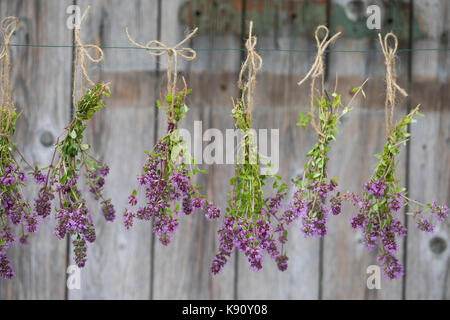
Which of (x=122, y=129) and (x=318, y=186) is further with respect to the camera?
(x=122, y=129)

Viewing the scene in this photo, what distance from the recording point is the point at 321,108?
1.25 m

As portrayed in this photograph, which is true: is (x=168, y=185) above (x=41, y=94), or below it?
below

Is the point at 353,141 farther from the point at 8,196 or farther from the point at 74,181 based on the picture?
the point at 8,196

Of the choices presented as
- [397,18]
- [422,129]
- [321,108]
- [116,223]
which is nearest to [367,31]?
[397,18]

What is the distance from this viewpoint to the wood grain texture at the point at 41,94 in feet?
5.25

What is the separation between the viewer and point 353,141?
5.25 ft

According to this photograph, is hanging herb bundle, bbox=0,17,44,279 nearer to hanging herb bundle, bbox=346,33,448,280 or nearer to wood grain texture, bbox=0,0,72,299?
wood grain texture, bbox=0,0,72,299

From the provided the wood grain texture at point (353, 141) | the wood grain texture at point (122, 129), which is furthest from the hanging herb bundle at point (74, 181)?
the wood grain texture at point (353, 141)

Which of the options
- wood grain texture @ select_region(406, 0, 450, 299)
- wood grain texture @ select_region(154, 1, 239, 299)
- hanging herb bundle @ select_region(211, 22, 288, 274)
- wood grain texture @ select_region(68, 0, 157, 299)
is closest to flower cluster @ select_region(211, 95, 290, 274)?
hanging herb bundle @ select_region(211, 22, 288, 274)

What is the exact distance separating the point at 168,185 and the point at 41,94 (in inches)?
23.9

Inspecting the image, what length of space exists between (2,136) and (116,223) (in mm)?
454

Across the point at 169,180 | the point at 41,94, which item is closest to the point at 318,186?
the point at 169,180

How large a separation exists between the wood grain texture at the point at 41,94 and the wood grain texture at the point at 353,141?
0.79 m

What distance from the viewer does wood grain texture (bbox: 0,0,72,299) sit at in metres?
1.60
